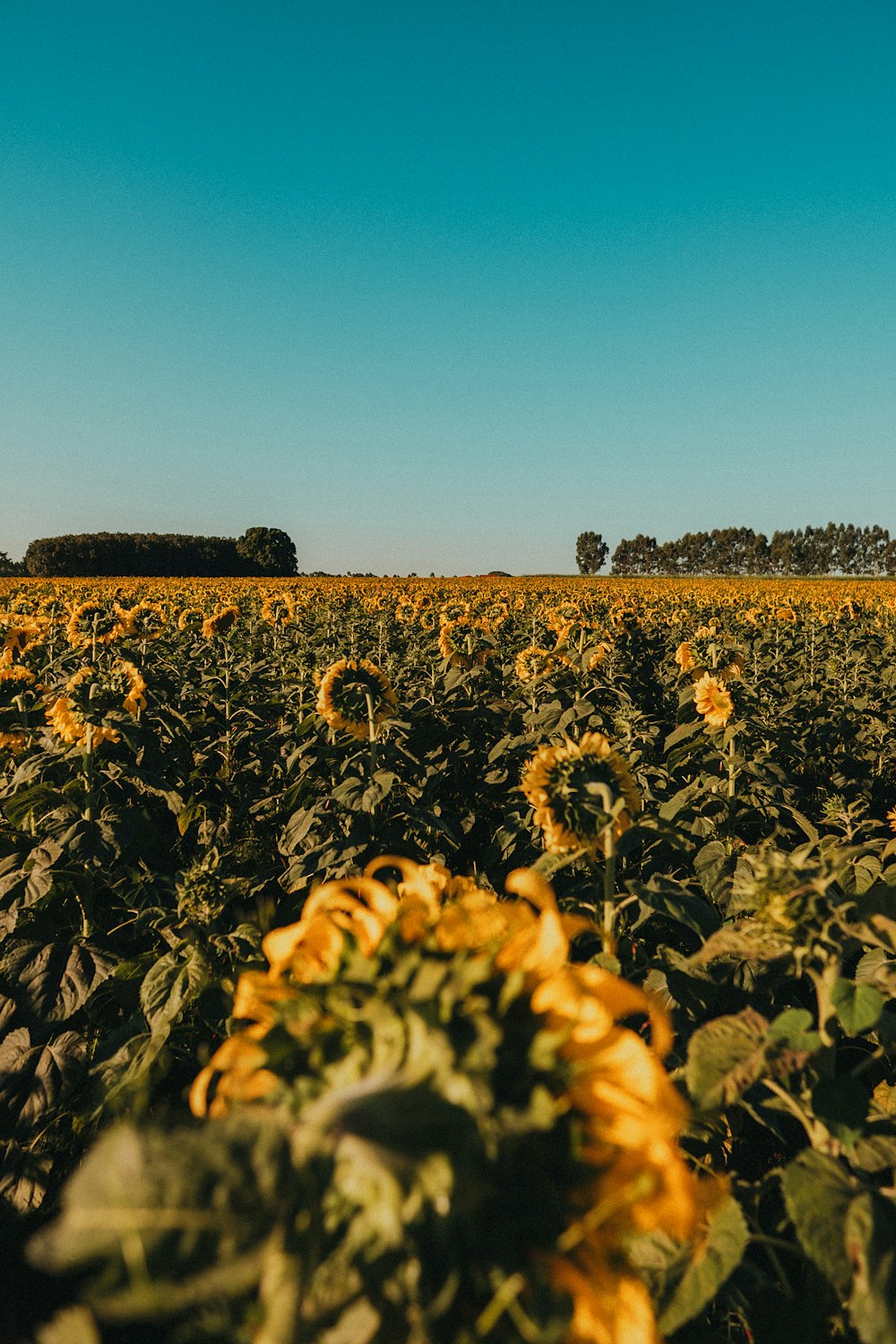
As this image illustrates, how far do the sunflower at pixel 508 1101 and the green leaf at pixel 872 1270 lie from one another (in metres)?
0.25

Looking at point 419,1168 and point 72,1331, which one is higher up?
point 419,1168

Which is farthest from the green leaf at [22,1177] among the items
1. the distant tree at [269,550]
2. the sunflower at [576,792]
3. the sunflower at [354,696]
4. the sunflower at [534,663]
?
the distant tree at [269,550]

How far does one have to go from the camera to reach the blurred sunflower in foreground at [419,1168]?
1.97ft

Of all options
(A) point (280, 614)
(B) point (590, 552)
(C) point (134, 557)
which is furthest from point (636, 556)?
(A) point (280, 614)

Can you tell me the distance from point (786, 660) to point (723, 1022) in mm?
10346

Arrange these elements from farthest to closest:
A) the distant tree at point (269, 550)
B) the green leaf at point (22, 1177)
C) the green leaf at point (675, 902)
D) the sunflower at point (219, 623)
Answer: the distant tree at point (269, 550)
the sunflower at point (219, 623)
the green leaf at point (22, 1177)
the green leaf at point (675, 902)

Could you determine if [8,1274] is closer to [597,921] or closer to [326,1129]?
[597,921]

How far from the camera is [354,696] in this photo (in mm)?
4051

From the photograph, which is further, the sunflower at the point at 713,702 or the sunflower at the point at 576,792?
the sunflower at the point at 713,702

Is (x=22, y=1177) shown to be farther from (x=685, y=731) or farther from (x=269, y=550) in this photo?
(x=269, y=550)

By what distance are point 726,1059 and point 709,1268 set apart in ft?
0.96

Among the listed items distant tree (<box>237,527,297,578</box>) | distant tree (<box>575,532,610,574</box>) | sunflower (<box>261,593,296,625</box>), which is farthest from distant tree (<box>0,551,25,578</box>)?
distant tree (<box>575,532,610,574</box>)

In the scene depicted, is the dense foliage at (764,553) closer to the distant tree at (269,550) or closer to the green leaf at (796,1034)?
the distant tree at (269,550)

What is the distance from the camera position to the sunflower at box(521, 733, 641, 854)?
1.84 metres
